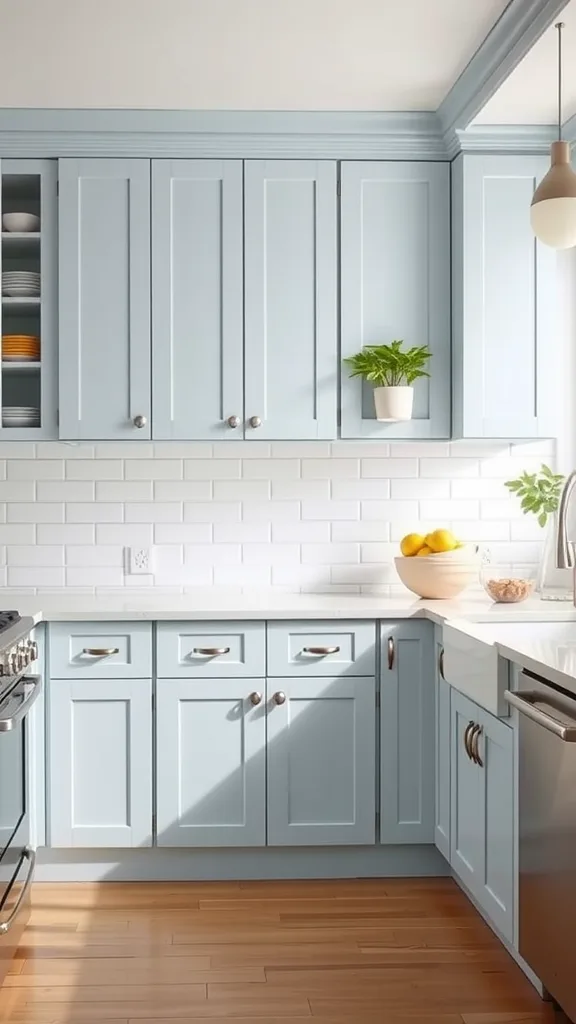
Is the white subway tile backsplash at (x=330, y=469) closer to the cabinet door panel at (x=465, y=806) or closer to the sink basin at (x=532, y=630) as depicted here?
the sink basin at (x=532, y=630)

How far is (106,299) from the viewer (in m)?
3.67

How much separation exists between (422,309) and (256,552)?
1077mm

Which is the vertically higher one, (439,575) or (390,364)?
(390,364)

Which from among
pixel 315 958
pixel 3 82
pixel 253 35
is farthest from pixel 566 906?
pixel 3 82

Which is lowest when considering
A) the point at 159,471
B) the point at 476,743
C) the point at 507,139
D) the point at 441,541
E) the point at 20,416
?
the point at 476,743

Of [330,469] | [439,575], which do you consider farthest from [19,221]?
[439,575]

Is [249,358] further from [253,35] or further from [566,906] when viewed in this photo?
[566,906]

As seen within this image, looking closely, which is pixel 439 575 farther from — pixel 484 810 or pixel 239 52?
pixel 239 52

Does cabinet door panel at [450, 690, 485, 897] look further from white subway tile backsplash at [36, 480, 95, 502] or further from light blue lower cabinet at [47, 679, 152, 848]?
white subway tile backsplash at [36, 480, 95, 502]

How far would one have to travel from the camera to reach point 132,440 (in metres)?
3.69

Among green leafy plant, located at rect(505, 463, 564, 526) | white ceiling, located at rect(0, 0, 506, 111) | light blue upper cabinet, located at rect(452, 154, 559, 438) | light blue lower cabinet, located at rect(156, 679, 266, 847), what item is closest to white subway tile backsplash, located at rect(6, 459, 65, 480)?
light blue lower cabinet, located at rect(156, 679, 266, 847)

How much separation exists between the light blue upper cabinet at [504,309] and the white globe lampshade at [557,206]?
93 centimetres

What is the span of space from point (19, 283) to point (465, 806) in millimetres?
2240

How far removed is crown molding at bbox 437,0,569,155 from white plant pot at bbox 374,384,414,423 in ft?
2.81
